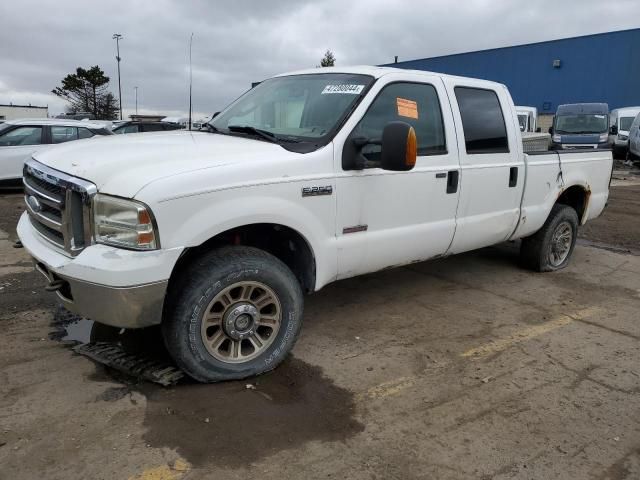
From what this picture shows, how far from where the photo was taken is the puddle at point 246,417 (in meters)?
2.70

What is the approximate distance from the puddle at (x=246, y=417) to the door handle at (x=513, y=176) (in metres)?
2.70

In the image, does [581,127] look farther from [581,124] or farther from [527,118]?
[527,118]

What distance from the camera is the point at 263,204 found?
317 centimetres

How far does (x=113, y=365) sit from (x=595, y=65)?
105 feet

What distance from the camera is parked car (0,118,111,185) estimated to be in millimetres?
10852

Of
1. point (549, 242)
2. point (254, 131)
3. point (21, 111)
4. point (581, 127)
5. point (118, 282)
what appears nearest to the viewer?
point (118, 282)

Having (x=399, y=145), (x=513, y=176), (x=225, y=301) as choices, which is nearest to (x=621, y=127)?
(x=513, y=176)

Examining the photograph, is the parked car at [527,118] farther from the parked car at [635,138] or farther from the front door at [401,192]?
the front door at [401,192]

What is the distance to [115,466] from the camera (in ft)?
8.28

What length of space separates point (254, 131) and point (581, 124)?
19.6m

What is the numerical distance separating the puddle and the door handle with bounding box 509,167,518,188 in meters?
2.70

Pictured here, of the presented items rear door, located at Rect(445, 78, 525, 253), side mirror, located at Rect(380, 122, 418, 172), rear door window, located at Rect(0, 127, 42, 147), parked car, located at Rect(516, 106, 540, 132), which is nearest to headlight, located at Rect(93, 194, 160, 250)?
side mirror, located at Rect(380, 122, 418, 172)

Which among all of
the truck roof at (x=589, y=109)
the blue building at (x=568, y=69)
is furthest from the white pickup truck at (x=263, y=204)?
the blue building at (x=568, y=69)

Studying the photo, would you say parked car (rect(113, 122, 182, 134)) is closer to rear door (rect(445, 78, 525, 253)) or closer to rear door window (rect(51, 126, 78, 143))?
rear door window (rect(51, 126, 78, 143))
